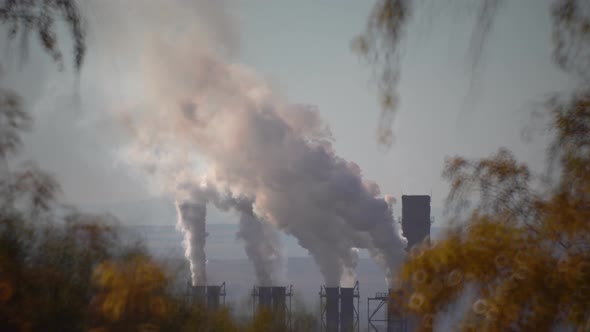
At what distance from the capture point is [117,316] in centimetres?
405

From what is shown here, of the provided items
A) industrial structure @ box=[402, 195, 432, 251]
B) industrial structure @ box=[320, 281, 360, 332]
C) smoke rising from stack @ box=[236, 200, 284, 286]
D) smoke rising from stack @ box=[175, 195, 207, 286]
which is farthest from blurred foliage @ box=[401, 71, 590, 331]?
smoke rising from stack @ box=[236, 200, 284, 286]

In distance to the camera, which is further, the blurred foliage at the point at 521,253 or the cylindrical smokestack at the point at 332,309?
the cylindrical smokestack at the point at 332,309

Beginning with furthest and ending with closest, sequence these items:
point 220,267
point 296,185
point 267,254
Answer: point 220,267 < point 267,254 < point 296,185

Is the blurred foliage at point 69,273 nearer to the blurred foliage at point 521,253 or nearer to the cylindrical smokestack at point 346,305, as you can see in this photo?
the blurred foliage at point 521,253

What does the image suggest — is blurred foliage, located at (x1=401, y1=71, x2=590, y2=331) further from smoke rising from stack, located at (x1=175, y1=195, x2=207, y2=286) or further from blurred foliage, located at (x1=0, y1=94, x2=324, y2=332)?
smoke rising from stack, located at (x1=175, y1=195, x2=207, y2=286)

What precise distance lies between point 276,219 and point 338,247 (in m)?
4.54

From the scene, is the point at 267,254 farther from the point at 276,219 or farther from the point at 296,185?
the point at 296,185

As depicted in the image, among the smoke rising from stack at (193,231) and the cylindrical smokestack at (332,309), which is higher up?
the smoke rising from stack at (193,231)

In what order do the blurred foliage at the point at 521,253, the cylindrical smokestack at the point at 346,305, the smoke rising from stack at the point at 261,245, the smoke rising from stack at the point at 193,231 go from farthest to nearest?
the smoke rising from stack at the point at 261,245 < the smoke rising from stack at the point at 193,231 < the cylindrical smokestack at the point at 346,305 < the blurred foliage at the point at 521,253

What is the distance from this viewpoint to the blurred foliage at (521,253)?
11.8ft

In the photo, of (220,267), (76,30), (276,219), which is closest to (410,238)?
(276,219)

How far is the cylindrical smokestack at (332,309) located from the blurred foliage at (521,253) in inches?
1111

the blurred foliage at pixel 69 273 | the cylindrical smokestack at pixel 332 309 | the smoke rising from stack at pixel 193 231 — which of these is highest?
the smoke rising from stack at pixel 193 231

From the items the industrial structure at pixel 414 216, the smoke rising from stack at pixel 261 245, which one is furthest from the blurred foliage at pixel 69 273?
the smoke rising from stack at pixel 261 245
